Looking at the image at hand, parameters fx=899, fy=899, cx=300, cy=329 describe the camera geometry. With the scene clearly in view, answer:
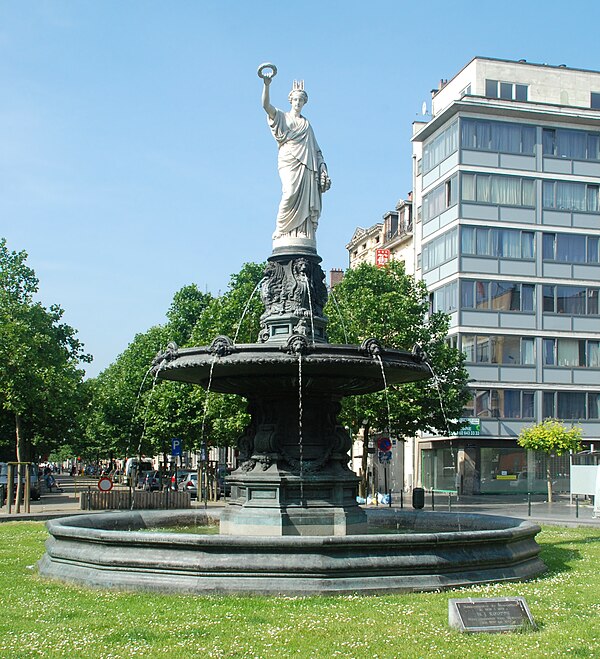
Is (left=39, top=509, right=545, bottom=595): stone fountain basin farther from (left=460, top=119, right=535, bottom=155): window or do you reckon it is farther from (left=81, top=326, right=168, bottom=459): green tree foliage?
(left=81, top=326, right=168, bottom=459): green tree foliage

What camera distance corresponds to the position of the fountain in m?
11.2

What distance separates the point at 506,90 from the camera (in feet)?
172

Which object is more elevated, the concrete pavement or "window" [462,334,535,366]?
"window" [462,334,535,366]

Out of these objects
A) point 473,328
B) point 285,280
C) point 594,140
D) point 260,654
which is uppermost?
point 594,140

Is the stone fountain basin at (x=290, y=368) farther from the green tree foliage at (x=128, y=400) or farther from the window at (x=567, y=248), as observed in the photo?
the green tree foliage at (x=128, y=400)

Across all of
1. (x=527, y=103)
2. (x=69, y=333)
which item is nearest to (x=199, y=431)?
(x=69, y=333)

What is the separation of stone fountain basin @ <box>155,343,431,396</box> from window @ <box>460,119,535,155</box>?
37.5 meters

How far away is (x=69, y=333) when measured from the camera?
4872 cm

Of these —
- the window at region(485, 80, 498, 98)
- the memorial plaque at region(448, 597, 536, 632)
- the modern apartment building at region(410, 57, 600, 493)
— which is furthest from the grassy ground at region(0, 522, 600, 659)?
the window at region(485, 80, 498, 98)

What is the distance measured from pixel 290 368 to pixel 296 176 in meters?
4.12

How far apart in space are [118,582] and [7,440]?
40924mm

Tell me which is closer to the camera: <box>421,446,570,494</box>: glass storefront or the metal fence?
the metal fence

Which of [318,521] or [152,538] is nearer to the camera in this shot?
[152,538]

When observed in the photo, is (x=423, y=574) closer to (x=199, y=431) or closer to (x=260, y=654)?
(x=260, y=654)
